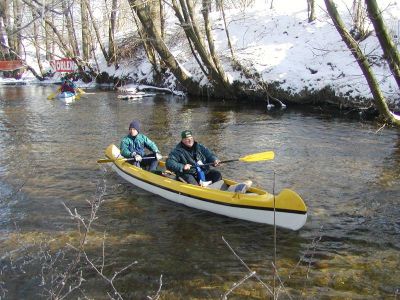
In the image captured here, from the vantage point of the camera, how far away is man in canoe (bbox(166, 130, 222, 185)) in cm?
725

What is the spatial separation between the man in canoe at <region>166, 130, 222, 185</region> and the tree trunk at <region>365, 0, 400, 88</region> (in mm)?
Answer: 3009

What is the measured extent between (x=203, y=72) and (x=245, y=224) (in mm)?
13831

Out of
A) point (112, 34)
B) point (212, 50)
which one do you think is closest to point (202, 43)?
point (212, 50)

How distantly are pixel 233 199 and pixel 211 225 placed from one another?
1.67 feet

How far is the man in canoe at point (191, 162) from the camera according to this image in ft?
23.8

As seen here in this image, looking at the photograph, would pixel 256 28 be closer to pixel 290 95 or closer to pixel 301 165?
pixel 290 95

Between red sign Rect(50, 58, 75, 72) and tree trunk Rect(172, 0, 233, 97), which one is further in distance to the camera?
red sign Rect(50, 58, 75, 72)

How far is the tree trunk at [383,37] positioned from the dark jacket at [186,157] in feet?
10.2

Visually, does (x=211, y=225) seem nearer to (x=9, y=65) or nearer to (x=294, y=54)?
(x=294, y=54)

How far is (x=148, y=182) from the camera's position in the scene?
25.2ft

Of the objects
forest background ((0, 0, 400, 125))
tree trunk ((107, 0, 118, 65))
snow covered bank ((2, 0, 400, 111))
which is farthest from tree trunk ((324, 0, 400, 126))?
tree trunk ((107, 0, 118, 65))

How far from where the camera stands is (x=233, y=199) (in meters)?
6.39

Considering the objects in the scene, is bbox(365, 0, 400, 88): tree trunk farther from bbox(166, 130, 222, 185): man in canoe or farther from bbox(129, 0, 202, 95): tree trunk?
bbox(129, 0, 202, 95): tree trunk

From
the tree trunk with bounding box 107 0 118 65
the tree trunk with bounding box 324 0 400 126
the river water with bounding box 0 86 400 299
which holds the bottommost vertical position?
the river water with bounding box 0 86 400 299
